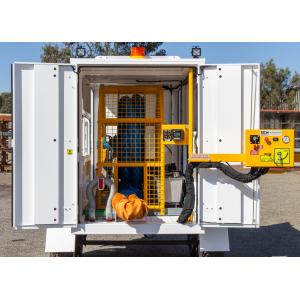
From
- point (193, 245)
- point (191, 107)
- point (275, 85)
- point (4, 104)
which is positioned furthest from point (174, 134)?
point (4, 104)

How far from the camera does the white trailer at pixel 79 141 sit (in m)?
5.19

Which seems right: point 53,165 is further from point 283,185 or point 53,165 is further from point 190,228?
point 283,185

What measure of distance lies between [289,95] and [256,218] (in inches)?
1391

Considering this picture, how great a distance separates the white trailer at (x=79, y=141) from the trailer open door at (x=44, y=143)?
0.4 inches

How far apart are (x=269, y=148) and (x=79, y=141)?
81.0 inches

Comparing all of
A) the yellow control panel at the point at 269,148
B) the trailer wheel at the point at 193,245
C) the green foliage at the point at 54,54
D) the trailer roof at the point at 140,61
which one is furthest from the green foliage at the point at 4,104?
the yellow control panel at the point at 269,148

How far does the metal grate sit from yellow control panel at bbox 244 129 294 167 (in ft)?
3.95

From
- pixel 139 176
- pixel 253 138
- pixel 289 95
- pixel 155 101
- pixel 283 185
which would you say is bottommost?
pixel 283 185

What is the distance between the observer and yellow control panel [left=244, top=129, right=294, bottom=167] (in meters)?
5.21

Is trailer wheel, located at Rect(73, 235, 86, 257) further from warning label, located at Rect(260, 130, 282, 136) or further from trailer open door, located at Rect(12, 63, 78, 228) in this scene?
warning label, located at Rect(260, 130, 282, 136)

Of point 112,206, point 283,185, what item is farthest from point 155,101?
point 283,185

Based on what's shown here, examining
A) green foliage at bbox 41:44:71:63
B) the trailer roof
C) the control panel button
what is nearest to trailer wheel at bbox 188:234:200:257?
the control panel button

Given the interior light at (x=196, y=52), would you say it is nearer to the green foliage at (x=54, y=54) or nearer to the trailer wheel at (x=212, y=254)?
the trailer wheel at (x=212, y=254)

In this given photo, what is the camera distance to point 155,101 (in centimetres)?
631
